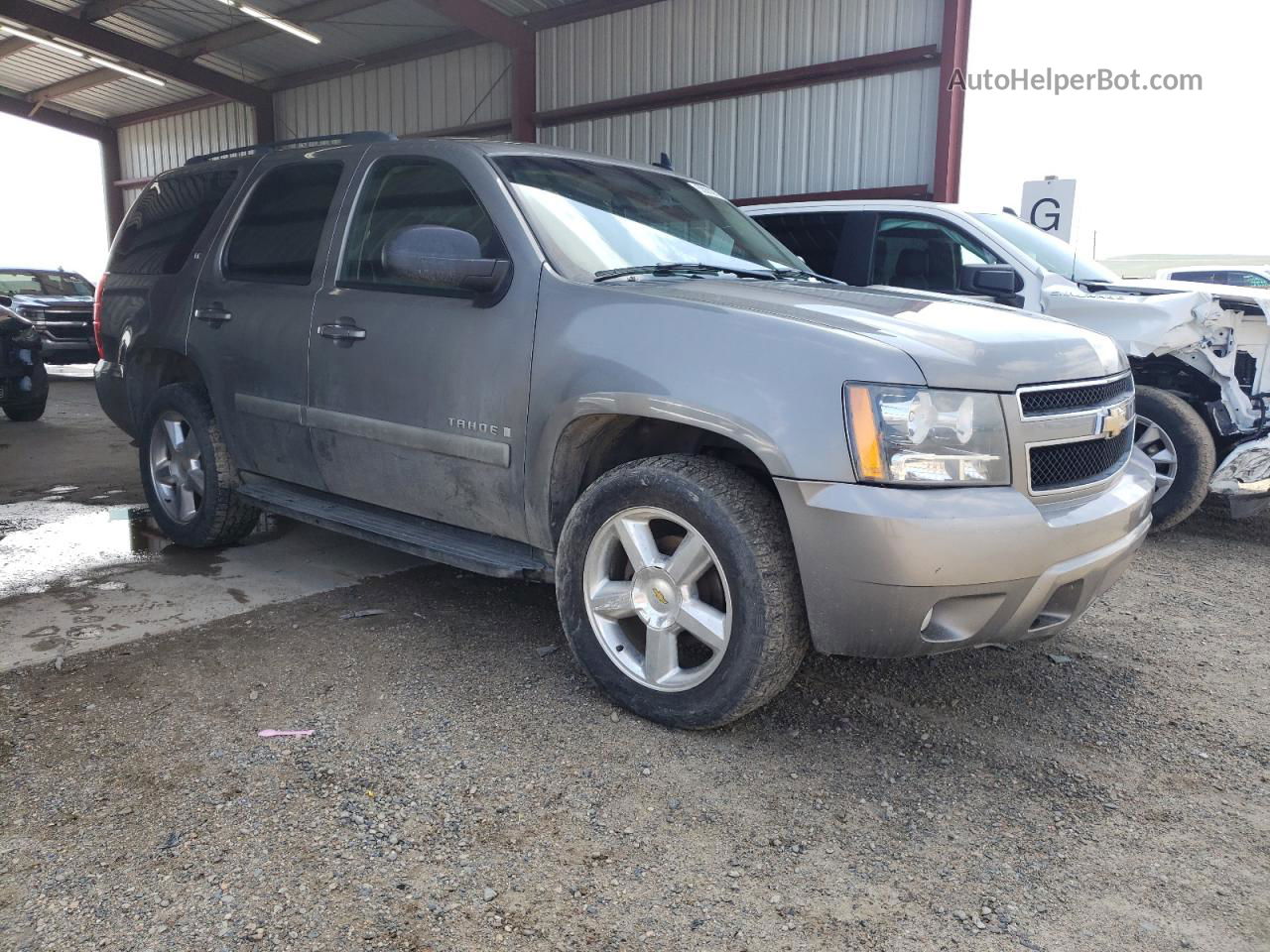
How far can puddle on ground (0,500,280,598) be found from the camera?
4.41 metres

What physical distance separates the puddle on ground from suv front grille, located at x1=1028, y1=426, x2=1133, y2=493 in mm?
3548

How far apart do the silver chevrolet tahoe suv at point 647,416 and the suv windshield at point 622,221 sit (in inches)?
0.6

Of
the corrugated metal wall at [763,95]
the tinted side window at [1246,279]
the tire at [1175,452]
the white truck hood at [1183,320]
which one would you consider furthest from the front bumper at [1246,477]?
the tinted side window at [1246,279]

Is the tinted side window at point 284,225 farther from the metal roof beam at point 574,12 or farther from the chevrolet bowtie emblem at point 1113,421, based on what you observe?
the metal roof beam at point 574,12

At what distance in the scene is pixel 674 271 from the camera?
3.38 m

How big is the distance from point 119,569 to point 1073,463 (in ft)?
13.2

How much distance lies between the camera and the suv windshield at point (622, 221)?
3334 millimetres

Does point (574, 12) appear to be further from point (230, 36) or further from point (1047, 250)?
point (1047, 250)

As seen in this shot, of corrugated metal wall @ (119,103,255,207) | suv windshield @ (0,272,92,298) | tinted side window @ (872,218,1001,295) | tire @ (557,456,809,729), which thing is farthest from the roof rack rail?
corrugated metal wall @ (119,103,255,207)

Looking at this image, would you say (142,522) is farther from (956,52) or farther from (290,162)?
(956,52)

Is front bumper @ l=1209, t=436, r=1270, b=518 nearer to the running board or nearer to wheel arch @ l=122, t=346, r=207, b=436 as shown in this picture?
the running board

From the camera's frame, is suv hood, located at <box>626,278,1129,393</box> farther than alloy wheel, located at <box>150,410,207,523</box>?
No

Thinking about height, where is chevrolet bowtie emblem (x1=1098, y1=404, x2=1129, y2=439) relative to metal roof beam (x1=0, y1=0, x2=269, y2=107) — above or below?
below

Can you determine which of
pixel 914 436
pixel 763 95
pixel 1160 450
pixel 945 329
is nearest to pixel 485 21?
pixel 763 95
